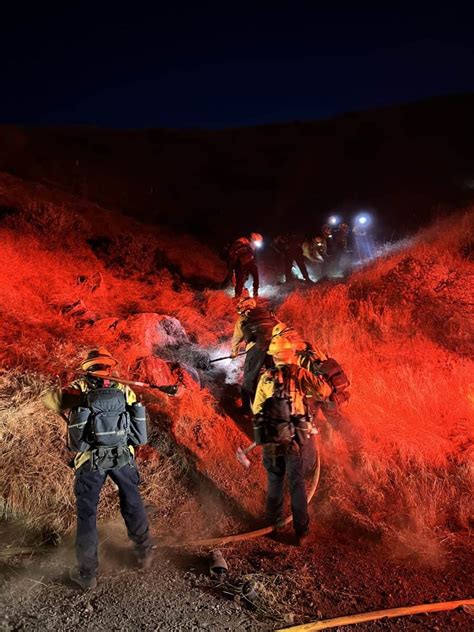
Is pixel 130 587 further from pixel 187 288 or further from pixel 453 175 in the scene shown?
pixel 453 175

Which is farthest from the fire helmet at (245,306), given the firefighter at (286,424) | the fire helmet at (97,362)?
the fire helmet at (97,362)

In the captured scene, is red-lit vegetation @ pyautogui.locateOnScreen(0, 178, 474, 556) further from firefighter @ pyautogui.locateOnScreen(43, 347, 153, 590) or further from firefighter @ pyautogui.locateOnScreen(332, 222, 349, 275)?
firefighter @ pyautogui.locateOnScreen(332, 222, 349, 275)

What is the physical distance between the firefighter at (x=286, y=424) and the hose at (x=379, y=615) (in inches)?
42.1

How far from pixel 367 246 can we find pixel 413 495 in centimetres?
1021

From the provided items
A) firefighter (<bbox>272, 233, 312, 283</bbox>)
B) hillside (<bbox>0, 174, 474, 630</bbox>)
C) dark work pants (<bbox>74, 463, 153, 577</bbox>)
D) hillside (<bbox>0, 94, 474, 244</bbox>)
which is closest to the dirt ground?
hillside (<bbox>0, 174, 474, 630</bbox>)

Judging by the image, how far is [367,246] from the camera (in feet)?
45.6

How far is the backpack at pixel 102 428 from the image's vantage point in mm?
3650

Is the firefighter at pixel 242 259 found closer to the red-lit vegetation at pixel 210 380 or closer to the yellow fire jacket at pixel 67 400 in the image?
the red-lit vegetation at pixel 210 380

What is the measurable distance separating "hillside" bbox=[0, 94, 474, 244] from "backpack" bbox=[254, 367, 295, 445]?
11.6 metres

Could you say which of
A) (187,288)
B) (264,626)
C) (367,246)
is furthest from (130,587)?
(367,246)

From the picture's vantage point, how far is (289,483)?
437 centimetres

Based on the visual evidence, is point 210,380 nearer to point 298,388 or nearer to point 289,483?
point 298,388

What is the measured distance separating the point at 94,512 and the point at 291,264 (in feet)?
30.2

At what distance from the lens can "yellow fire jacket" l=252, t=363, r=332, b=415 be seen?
14.5ft
